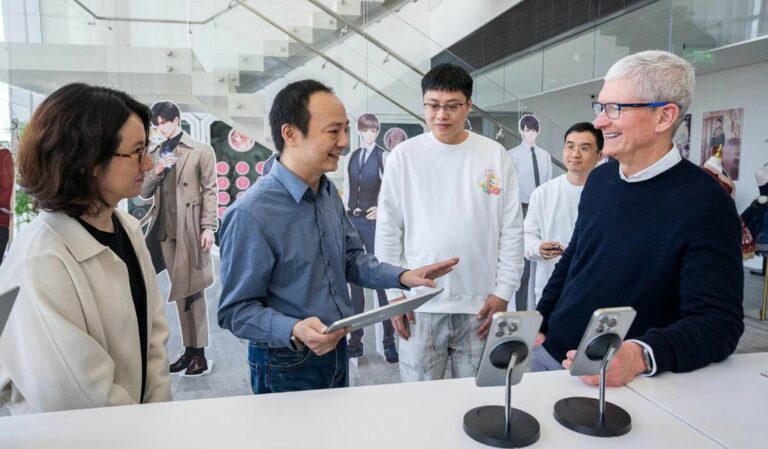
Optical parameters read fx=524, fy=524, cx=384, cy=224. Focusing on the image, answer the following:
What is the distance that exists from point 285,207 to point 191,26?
2449 millimetres

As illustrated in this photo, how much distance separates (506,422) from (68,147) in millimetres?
1206

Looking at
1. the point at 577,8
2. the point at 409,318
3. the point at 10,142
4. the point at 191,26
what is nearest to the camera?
the point at 409,318

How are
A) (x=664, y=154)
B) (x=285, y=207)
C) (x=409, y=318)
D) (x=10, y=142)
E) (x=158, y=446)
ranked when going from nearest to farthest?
(x=158, y=446) < (x=664, y=154) < (x=285, y=207) < (x=409, y=318) < (x=10, y=142)

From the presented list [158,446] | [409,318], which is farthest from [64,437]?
[409,318]

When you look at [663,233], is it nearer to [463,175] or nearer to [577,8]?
[463,175]

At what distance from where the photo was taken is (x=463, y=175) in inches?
90.0

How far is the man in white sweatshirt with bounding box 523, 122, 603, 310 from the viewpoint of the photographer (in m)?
2.92

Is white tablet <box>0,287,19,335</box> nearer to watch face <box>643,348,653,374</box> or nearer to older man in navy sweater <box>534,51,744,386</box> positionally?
older man in navy sweater <box>534,51,744,386</box>

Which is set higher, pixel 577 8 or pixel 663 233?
pixel 577 8

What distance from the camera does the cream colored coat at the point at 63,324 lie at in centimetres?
119

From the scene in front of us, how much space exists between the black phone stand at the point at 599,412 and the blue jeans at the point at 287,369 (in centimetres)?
79

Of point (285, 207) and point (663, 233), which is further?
point (285, 207)

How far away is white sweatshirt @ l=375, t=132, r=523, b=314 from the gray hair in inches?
34.4

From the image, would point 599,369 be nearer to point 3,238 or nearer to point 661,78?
point 661,78
